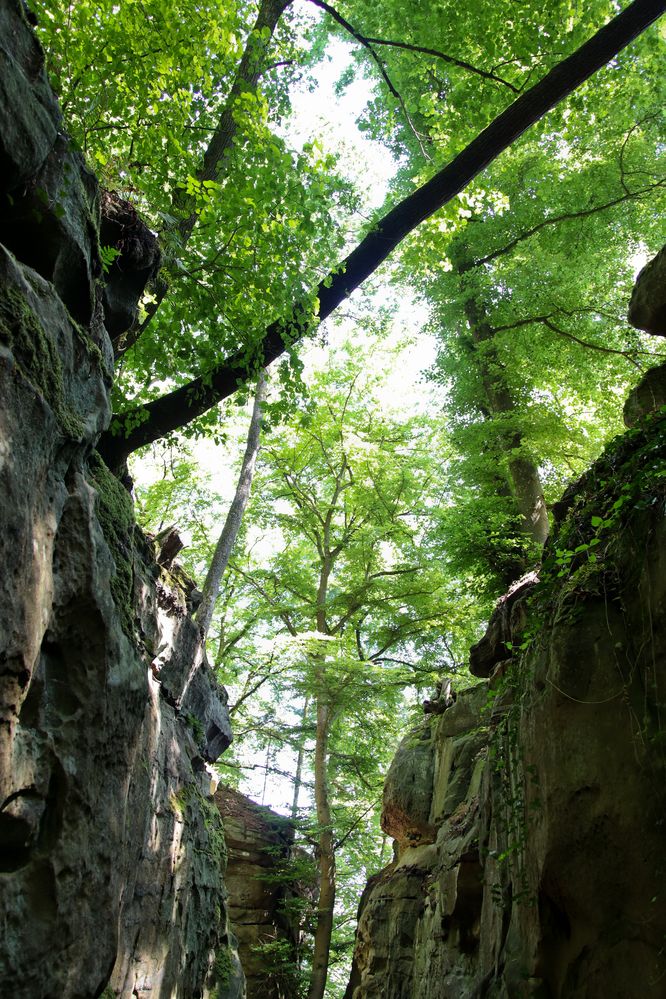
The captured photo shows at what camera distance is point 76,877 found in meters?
3.80

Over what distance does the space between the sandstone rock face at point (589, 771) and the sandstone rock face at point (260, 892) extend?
8.70 m

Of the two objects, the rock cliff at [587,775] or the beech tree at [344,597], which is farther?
the beech tree at [344,597]

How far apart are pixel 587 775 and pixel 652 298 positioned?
4.76 meters

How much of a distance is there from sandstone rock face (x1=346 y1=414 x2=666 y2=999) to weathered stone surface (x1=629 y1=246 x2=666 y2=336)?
1911 mm

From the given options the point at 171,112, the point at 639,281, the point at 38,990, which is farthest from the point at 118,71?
the point at 38,990

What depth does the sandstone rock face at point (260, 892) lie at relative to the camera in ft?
46.0

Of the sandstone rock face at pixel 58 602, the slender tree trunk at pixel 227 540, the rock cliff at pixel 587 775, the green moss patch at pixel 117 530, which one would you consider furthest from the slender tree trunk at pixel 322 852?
the green moss patch at pixel 117 530

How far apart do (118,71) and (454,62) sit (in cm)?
325

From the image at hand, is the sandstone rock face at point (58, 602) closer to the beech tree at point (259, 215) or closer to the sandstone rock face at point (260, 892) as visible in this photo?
the beech tree at point (259, 215)

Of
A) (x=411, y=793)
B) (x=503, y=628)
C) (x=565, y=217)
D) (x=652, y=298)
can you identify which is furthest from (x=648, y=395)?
(x=411, y=793)

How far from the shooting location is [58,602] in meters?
3.97

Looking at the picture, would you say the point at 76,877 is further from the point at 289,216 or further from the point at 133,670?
the point at 289,216

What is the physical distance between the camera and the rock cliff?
437 centimetres

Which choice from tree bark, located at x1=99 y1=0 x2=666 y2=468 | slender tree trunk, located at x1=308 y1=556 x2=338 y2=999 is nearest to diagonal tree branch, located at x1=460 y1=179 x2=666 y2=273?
tree bark, located at x1=99 y1=0 x2=666 y2=468
